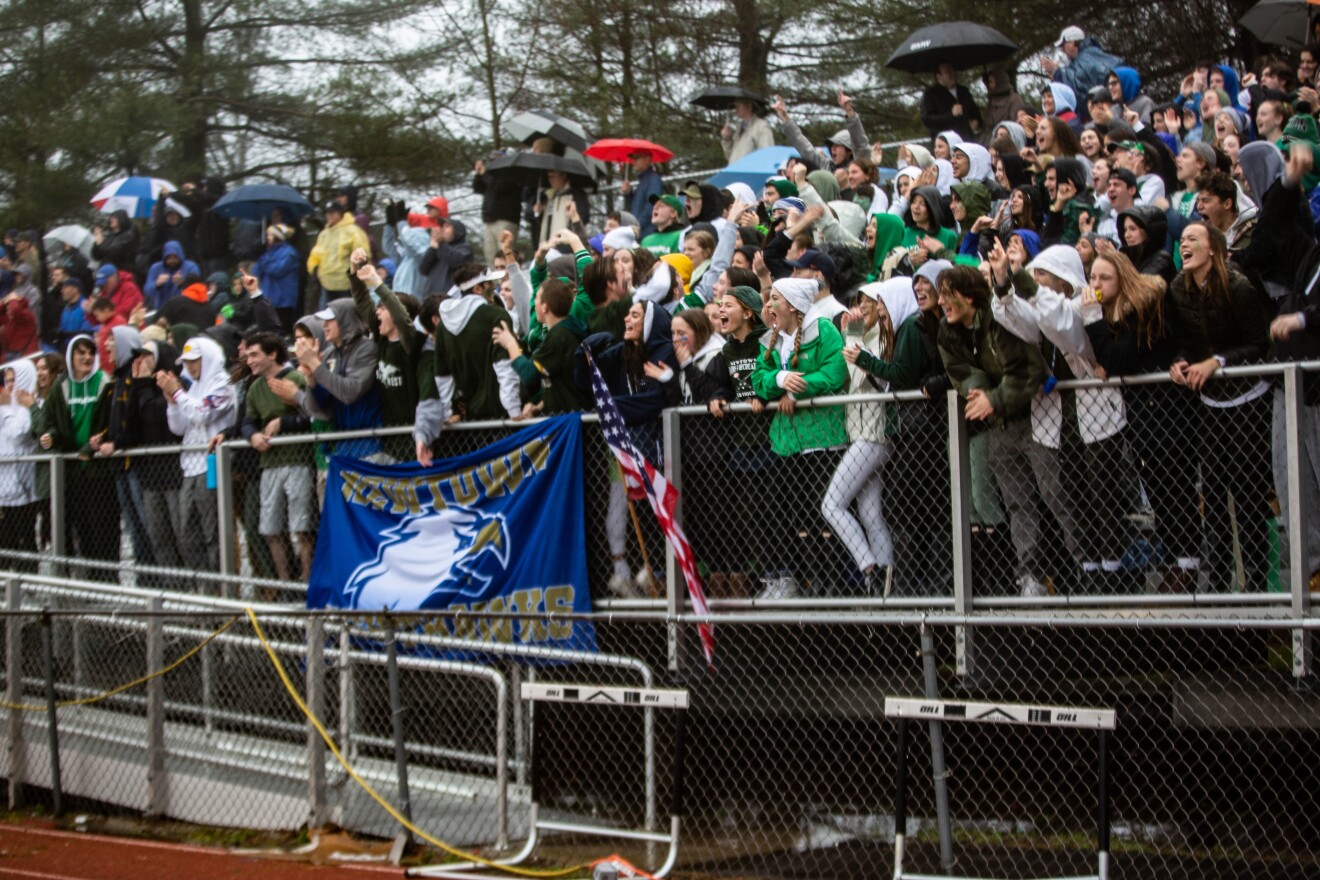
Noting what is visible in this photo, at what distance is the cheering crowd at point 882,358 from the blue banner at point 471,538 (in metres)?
0.28

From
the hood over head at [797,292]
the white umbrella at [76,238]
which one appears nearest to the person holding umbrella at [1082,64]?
the hood over head at [797,292]

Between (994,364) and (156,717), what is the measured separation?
5716 mm

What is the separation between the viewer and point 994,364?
799 cm

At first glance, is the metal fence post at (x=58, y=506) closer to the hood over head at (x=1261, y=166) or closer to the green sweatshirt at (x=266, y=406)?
the green sweatshirt at (x=266, y=406)

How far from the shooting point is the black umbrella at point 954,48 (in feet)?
52.0

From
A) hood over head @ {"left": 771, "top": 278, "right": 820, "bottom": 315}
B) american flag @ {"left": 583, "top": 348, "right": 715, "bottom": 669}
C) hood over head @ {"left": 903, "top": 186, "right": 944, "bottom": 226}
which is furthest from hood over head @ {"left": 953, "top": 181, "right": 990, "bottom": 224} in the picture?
american flag @ {"left": 583, "top": 348, "right": 715, "bottom": 669}

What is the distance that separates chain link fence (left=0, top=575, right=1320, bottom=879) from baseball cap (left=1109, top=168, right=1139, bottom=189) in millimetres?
3829

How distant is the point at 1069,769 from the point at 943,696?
4.17 ft

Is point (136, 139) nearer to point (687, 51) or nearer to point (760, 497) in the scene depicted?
point (687, 51)

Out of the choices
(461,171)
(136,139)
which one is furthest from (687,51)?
(136,139)

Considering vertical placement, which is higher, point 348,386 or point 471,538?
point 348,386

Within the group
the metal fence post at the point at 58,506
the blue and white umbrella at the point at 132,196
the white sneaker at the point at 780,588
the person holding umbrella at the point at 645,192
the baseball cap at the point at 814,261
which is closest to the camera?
the white sneaker at the point at 780,588

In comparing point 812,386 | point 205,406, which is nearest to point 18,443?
point 205,406

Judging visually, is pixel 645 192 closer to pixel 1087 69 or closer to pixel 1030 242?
pixel 1087 69
